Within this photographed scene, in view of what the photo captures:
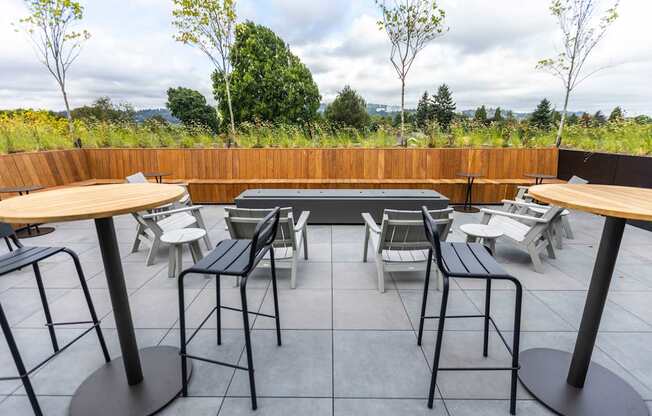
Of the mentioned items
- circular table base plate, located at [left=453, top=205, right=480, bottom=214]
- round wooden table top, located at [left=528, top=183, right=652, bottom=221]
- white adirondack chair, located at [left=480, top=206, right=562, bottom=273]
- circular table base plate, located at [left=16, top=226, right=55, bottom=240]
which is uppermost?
round wooden table top, located at [left=528, top=183, right=652, bottom=221]

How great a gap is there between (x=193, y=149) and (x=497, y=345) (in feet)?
21.4

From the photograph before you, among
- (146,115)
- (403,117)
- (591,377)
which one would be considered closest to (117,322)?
(591,377)

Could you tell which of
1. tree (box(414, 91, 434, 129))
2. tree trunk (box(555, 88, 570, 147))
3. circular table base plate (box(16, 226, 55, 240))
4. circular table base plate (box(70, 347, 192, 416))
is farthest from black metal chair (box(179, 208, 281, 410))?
tree (box(414, 91, 434, 129))

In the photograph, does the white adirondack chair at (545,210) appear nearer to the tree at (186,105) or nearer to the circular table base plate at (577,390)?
the circular table base plate at (577,390)

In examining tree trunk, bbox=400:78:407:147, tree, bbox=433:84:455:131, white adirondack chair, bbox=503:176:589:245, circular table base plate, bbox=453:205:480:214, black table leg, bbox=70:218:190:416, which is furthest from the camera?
tree, bbox=433:84:455:131

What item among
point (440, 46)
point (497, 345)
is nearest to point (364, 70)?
point (440, 46)

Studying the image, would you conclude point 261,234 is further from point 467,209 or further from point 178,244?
point 467,209

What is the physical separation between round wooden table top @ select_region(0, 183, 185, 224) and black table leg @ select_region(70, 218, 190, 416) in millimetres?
149

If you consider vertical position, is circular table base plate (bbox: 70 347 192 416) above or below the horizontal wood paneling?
below

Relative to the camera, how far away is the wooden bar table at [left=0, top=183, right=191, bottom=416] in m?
1.35

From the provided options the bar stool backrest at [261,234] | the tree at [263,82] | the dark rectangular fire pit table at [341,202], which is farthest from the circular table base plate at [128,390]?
the tree at [263,82]

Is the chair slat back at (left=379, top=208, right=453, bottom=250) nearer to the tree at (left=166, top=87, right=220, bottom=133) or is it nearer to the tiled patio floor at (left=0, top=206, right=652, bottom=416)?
the tiled patio floor at (left=0, top=206, right=652, bottom=416)

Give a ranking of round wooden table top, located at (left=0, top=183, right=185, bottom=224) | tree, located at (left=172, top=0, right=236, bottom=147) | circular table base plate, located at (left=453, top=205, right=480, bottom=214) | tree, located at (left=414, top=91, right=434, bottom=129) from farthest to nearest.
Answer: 1. tree, located at (left=414, top=91, right=434, bottom=129)
2. tree, located at (left=172, top=0, right=236, bottom=147)
3. circular table base plate, located at (left=453, top=205, right=480, bottom=214)
4. round wooden table top, located at (left=0, top=183, right=185, bottom=224)

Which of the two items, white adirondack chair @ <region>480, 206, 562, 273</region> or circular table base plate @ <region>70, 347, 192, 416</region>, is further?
white adirondack chair @ <region>480, 206, 562, 273</region>
